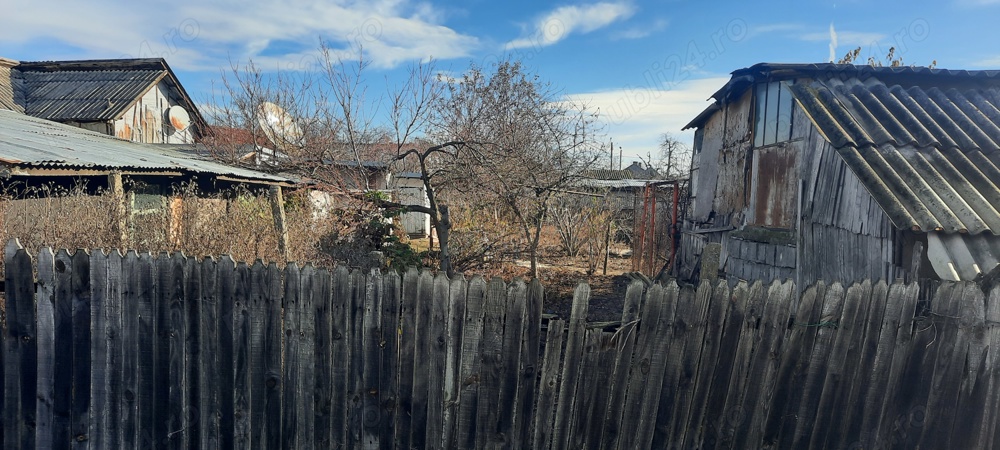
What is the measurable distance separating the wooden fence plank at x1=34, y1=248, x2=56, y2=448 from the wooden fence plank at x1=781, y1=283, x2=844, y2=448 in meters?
3.71

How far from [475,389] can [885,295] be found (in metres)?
2.19

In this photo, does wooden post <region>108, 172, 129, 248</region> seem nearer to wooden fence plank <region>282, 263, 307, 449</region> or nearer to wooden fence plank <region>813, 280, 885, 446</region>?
wooden fence plank <region>282, 263, 307, 449</region>

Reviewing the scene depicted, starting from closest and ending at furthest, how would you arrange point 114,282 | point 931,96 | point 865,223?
1. point 114,282
2. point 865,223
3. point 931,96

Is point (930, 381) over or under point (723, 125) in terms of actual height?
under

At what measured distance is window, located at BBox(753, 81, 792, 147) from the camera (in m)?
6.07

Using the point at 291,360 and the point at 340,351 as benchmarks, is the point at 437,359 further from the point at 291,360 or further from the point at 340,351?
the point at 291,360

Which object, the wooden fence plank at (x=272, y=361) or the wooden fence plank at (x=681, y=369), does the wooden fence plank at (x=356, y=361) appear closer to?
the wooden fence plank at (x=272, y=361)

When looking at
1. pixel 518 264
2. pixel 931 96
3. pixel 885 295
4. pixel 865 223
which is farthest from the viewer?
pixel 518 264

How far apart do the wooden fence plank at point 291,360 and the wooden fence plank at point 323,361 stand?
91 millimetres

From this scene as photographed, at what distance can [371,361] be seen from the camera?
2.77m

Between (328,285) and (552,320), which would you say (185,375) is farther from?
(552,320)

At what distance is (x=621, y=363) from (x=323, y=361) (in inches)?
63.1

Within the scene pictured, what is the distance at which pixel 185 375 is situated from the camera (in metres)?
2.88

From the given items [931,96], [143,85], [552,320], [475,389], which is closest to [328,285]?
[475,389]
